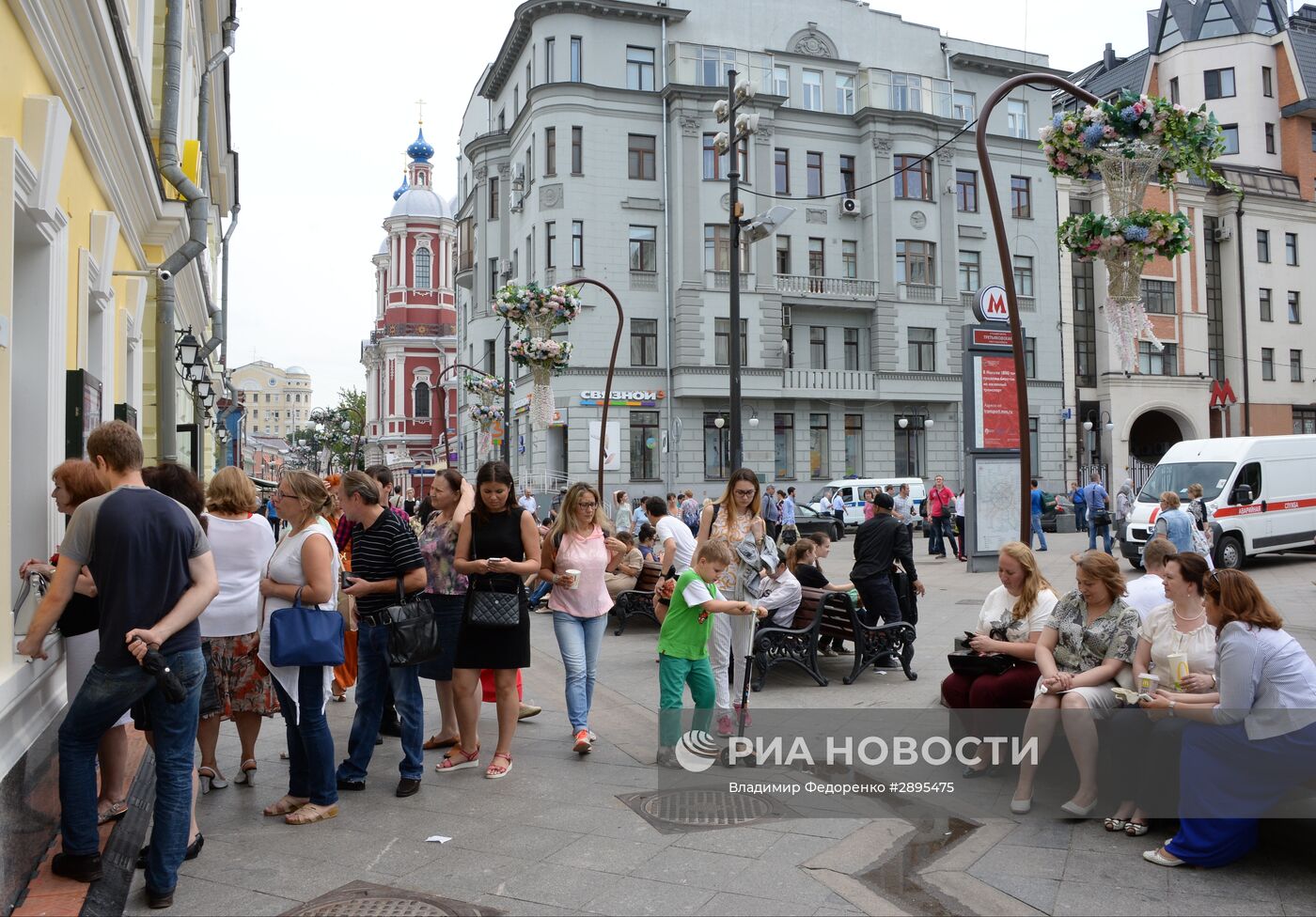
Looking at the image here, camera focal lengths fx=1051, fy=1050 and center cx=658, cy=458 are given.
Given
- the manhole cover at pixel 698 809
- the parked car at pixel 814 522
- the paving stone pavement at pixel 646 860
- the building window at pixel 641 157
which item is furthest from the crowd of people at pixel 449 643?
the building window at pixel 641 157

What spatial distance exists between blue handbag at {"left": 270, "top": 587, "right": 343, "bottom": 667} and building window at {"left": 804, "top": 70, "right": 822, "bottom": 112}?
40118 mm

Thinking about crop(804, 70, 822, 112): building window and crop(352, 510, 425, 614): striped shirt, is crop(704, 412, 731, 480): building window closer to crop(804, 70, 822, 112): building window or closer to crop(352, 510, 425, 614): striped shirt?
crop(804, 70, 822, 112): building window

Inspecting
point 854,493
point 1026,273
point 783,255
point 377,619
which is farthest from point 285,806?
point 1026,273

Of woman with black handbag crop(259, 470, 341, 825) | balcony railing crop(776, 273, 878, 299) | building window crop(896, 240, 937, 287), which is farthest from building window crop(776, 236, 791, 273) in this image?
woman with black handbag crop(259, 470, 341, 825)

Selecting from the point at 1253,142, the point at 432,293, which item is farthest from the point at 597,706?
the point at 432,293

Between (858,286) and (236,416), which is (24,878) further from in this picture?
(858,286)

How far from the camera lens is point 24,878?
4414mm

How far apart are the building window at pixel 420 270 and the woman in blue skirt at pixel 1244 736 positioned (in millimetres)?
77565

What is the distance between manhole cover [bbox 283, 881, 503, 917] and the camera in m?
4.31

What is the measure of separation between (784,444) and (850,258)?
8.21 metres

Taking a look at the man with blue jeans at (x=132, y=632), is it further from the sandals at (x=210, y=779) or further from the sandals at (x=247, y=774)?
the sandals at (x=247, y=774)

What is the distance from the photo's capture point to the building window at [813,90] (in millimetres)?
42188

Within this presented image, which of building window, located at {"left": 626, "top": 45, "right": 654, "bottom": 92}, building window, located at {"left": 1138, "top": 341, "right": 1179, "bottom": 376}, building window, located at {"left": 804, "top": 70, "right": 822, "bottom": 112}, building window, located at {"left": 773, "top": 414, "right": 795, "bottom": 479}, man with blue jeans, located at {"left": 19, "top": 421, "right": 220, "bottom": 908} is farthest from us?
building window, located at {"left": 1138, "top": 341, "right": 1179, "bottom": 376}

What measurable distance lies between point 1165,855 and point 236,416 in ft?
107
